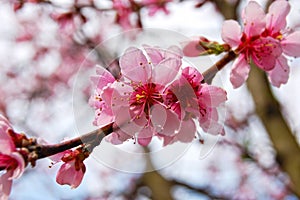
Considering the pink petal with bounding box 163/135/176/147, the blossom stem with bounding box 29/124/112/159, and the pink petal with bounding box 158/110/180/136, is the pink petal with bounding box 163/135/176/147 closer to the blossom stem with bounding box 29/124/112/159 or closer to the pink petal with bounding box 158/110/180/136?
the pink petal with bounding box 158/110/180/136

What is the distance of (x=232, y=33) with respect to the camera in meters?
1.26

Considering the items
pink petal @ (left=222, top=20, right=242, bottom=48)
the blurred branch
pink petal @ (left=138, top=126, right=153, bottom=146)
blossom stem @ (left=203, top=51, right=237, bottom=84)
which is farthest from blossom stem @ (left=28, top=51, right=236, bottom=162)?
the blurred branch

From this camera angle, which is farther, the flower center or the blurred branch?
the blurred branch

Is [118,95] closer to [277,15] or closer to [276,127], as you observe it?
[277,15]

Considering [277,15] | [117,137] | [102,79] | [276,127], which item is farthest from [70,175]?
[276,127]

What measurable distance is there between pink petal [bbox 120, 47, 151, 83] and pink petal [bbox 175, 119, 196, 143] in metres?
0.17

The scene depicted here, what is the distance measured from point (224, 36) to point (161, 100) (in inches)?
14.0

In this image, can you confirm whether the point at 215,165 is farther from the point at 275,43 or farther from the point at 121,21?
the point at 275,43

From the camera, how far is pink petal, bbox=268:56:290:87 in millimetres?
1372

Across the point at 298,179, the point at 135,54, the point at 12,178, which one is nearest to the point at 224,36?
the point at 135,54

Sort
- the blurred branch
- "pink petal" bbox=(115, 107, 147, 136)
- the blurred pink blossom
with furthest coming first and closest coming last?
the blurred pink blossom, the blurred branch, "pink petal" bbox=(115, 107, 147, 136)

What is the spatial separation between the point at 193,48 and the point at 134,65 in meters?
0.33

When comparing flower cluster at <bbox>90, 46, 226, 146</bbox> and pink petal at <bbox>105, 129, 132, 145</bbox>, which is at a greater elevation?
flower cluster at <bbox>90, 46, 226, 146</bbox>

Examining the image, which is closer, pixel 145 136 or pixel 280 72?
pixel 145 136
